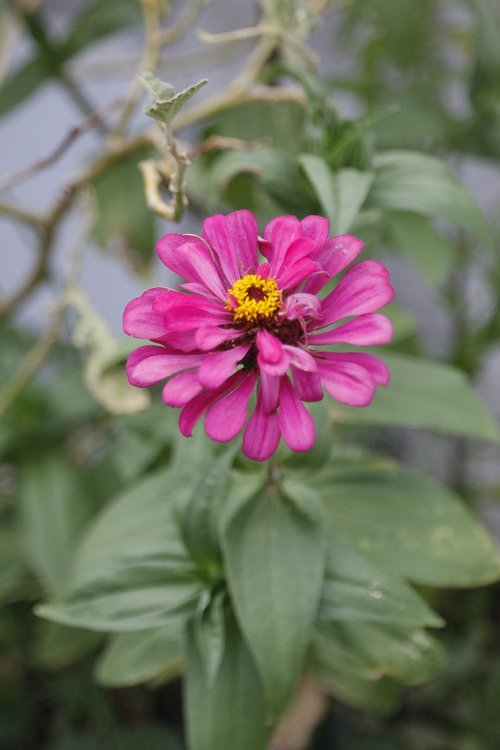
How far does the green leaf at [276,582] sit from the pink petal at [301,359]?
0.15m

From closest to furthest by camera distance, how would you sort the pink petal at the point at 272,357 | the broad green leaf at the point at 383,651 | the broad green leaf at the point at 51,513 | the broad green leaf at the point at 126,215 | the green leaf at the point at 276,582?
the pink petal at the point at 272,357 < the green leaf at the point at 276,582 < the broad green leaf at the point at 383,651 < the broad green leaf at the point at 51,513 < the broad green leaf at the point at 126,215

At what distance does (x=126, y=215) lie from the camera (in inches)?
32.9

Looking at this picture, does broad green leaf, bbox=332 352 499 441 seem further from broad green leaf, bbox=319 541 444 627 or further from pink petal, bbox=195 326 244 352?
pink petal, bbox=195 326 244 352

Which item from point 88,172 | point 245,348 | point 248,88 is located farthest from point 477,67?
point 245,348

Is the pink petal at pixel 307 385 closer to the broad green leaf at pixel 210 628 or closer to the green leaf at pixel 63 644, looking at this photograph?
the broad green leaf at pixel 210 628

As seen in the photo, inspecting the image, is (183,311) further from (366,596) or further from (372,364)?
(366,596)

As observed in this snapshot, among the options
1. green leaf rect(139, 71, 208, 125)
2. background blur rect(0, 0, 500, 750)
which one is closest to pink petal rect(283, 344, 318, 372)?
green leaf rect(139, 71, 208, 125)

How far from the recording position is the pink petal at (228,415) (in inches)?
11.4

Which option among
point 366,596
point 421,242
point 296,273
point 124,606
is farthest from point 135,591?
point 421,242

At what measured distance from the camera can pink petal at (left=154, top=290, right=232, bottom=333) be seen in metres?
0.28

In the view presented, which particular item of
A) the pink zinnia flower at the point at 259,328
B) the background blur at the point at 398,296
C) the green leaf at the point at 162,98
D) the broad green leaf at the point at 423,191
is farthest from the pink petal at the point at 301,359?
the background blur at the point at 398,296

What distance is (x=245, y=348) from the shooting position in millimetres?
303

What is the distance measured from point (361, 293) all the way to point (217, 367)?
0.06 m

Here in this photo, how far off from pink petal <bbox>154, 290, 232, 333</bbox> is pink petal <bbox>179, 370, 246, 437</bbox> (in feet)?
0.09
